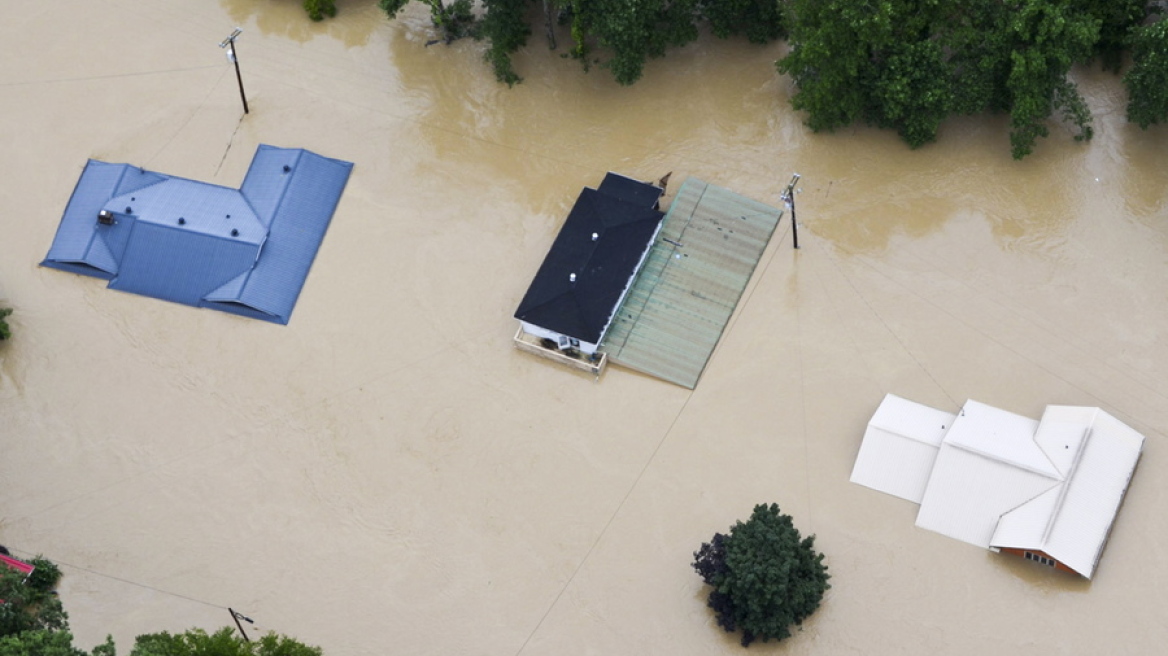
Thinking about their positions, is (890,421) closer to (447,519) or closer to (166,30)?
(447,519)

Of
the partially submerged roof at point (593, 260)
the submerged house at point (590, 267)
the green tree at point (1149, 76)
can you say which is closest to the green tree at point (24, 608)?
the submerged house at point (590, 267)

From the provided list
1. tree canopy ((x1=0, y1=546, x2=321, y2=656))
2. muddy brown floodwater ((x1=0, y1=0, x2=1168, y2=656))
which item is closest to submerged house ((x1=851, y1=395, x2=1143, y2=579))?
muddy brown floodwater ((x1=0, y1=0, x2=1168, y2=656))

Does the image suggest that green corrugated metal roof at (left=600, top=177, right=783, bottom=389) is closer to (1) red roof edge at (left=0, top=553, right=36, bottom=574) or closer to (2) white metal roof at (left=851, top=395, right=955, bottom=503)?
(2) white metal roof at (left=851, top=395, right=955, bottom=503)

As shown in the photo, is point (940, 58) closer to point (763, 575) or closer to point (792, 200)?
point (792, 200)

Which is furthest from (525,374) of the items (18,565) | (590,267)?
(18,565)

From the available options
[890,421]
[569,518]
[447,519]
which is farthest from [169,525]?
[890,421]
